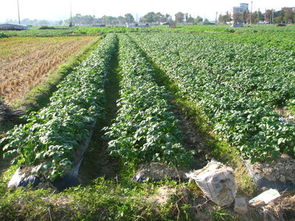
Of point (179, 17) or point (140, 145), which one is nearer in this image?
point (140, 145)

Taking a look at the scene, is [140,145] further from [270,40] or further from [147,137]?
[270,40]

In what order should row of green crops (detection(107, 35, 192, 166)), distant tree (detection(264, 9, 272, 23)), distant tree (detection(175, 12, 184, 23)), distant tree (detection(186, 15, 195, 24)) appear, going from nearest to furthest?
1. row of green crops (detection(107, 35, 192, 166))
2. distant tree (detection(264, 9, 272, 23))
3. distant tree (detection(186, 15, 195, 24))
4. distant tree (detection(175, 12, 184, 23))

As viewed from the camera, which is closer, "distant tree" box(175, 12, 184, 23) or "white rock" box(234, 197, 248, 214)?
"white rock" box(234, 197, 248, 214)

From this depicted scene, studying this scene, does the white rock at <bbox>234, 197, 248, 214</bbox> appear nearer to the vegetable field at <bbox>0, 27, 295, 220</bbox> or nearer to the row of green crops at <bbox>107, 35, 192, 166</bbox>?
the vegetable field at <bbox>0, 27, 295, 220</bbox>

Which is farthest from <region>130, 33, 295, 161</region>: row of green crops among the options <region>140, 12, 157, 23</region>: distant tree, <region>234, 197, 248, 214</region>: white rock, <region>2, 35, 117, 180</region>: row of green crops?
<region>140, 12, 157, 23</region>: distant tree

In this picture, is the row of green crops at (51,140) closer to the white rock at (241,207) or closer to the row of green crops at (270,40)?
the white rock at (241,207)

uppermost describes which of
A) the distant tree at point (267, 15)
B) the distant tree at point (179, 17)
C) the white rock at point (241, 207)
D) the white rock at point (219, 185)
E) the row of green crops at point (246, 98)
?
the distant tree at point (179, 17)

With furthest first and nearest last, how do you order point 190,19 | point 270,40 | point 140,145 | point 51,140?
point 190,19 < point 270,40 < point 140,145 < point 51,140

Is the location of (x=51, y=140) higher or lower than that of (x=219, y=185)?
higher

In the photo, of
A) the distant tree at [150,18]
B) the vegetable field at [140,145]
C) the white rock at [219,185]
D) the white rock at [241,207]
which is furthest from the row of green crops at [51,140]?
the distant tree at [150,18]

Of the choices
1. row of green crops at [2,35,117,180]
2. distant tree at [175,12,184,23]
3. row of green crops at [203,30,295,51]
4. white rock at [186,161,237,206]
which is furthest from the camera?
distant tree at [175,12,184,23]

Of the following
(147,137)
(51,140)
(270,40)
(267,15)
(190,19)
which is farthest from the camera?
(190,19)

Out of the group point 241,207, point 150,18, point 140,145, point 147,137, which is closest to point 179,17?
point 150,18

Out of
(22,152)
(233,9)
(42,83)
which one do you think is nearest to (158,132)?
(22,152)
